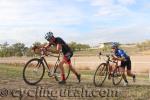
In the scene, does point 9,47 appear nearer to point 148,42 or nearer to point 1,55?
point 1,55

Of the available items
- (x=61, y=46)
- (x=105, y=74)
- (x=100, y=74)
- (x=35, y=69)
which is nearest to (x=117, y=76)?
(x=105, y=74)

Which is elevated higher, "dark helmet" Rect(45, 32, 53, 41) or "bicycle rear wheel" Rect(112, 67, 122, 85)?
"dark helmet" Rect(45, 32, 53, 41)

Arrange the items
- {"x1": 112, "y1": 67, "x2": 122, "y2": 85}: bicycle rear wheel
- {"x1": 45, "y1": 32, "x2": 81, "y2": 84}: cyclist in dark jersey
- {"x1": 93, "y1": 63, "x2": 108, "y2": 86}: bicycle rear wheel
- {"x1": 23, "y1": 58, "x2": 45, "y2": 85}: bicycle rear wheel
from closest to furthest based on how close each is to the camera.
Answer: {"x1": 23, "y1": 58, "x2": 45, "y2": 85}: bicycle rear wheel
{"x1": 45, "y1": 32, "x2": 81, "y2": 84}: cyclist in dark jersey
{"x1": 93, "y1": 63, "x2": 108, "y2": 86}: bicycle rear wheel
{"x1": 112, "y1": 67, "x2": 122, "y2": 85}: bicycle rear wheel

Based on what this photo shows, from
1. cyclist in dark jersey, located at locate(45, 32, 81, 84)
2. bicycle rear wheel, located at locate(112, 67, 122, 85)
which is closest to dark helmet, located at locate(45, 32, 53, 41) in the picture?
cyclist in dark jersey, located at locate(45, 32, 81, 84)

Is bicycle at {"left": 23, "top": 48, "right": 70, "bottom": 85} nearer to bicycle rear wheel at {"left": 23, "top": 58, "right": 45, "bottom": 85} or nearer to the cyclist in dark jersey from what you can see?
bicycle rear wheel at {"left": 23, "top": 58, "right": 45, "bottom": 85}

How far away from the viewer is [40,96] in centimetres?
1095

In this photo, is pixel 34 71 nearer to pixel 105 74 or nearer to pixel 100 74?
pixel 100 74

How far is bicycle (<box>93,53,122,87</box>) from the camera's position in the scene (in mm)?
14188

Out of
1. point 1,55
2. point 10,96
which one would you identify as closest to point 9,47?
point 1,55

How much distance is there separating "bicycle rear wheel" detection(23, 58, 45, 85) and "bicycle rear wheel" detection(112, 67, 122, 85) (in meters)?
3.09

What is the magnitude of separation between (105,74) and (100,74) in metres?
0.23

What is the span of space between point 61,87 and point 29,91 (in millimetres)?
1476

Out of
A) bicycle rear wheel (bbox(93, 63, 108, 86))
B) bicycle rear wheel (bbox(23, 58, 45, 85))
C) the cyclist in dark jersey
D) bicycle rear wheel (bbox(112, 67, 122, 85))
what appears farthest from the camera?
bicycle rear wheel (bbox(112, 67, 122, 85))

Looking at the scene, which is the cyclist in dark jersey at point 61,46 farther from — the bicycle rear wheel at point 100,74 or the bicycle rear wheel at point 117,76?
the bicycle rear wheel at point 117,76
